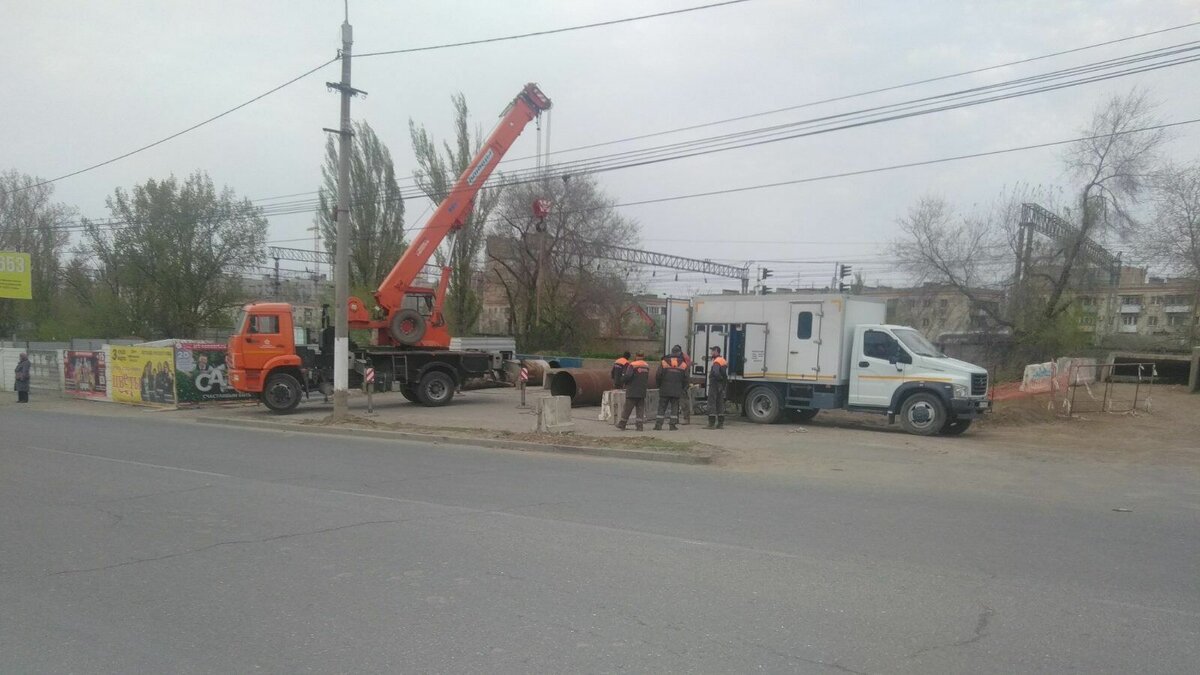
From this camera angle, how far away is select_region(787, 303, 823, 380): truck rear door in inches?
659

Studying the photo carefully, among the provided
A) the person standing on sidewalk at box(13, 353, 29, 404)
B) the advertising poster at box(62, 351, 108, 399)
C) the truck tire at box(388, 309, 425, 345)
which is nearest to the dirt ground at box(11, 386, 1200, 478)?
the truck tire at box(388, 309, 425, 345)

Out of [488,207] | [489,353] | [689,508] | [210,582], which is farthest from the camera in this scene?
[488,207]

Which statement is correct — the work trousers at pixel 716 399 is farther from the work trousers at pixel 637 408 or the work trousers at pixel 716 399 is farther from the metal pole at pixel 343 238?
the metal pole at pixel 343 238

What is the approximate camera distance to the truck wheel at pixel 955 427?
1574 cm

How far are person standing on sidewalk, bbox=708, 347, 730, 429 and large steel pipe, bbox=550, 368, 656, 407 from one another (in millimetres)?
4653

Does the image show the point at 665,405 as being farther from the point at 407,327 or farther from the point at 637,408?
the point at 407,327

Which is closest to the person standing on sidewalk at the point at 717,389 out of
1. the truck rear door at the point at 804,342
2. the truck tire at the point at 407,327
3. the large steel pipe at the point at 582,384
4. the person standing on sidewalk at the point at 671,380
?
the person standing on sidewalk at the point at 671,380

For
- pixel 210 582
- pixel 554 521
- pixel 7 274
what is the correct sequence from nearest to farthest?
1. pixel 210 582
2. pixel 554 521
3. pixel 7 274

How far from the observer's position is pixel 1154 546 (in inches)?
267

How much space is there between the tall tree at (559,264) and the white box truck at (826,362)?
22.2 metres

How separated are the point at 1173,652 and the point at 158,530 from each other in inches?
317

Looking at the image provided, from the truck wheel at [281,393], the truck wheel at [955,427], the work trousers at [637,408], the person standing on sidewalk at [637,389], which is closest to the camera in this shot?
the person standing on sidewalk at [637,389]

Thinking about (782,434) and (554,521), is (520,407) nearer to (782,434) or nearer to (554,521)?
(782,434)

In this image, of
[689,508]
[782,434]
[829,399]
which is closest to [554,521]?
[689,508]
